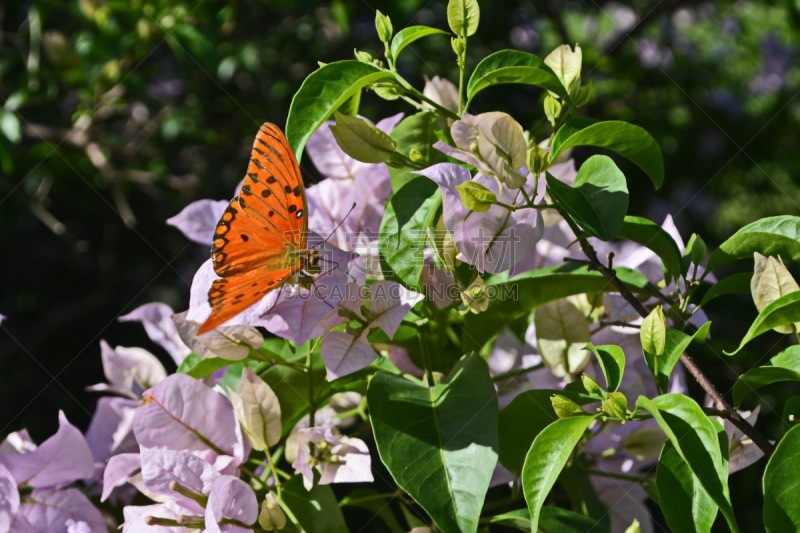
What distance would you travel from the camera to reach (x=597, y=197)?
46 centimetres

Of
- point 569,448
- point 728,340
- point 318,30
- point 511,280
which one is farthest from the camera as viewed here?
point 318,30

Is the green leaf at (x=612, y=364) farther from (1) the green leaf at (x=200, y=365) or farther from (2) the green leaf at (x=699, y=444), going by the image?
(1) the green leaf at (x=200, y=365)

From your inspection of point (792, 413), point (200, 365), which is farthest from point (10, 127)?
point (792, 413)

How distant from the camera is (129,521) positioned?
51cm

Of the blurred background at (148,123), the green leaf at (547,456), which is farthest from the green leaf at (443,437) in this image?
the blurred background at (148,123)

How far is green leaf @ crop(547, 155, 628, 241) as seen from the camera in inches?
17.4

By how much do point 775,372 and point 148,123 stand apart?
4.78ft

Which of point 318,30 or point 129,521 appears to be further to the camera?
point 318,30

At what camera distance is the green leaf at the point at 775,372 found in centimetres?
43

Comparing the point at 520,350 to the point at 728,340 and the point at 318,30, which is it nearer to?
the point at 728,340

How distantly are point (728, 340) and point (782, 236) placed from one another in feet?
3.73

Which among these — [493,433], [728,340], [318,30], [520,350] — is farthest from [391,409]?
[318,30]

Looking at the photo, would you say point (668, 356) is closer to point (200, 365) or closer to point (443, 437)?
point (443, 437)

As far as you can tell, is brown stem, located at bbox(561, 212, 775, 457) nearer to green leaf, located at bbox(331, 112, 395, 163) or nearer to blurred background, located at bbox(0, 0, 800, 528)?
green leaf, located at bbox(331, 112, 395, 163)
